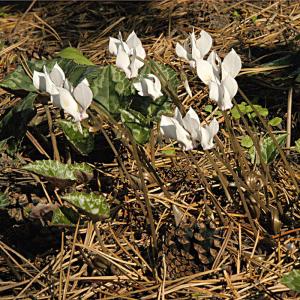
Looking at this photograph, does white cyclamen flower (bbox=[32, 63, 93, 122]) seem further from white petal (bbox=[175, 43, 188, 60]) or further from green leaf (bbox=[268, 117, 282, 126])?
green leaf (bbox=[268, 117, 282, 126])

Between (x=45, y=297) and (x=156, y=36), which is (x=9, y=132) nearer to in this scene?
(x=45, y=297)

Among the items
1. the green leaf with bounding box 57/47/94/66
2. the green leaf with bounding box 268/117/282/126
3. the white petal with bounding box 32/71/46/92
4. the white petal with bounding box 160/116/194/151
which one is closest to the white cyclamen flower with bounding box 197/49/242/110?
the white petal with bounding box 160/116/194/151

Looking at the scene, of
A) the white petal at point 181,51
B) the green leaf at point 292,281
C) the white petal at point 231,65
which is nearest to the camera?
the green leaf at point 292,281

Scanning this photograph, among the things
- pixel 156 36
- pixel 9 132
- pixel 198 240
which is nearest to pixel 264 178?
pixel 198 240

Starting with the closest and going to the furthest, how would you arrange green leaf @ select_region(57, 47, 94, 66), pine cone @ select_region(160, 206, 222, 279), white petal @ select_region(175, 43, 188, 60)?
white petal @ select_region(175, 43, 188, 60) < pine cone @ select_region(160, 206, 222, 279) < green leaf @ select_region(57, 47, 94, 66)

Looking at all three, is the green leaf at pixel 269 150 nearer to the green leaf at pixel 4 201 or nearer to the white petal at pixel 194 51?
the white petal at pixel 194 51

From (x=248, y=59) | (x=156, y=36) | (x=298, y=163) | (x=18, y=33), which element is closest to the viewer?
(x=298, y=163)

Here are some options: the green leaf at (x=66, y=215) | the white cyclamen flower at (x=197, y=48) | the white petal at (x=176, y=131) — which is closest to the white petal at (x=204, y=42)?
the white cyclamen flower at (x=197, y=48)
